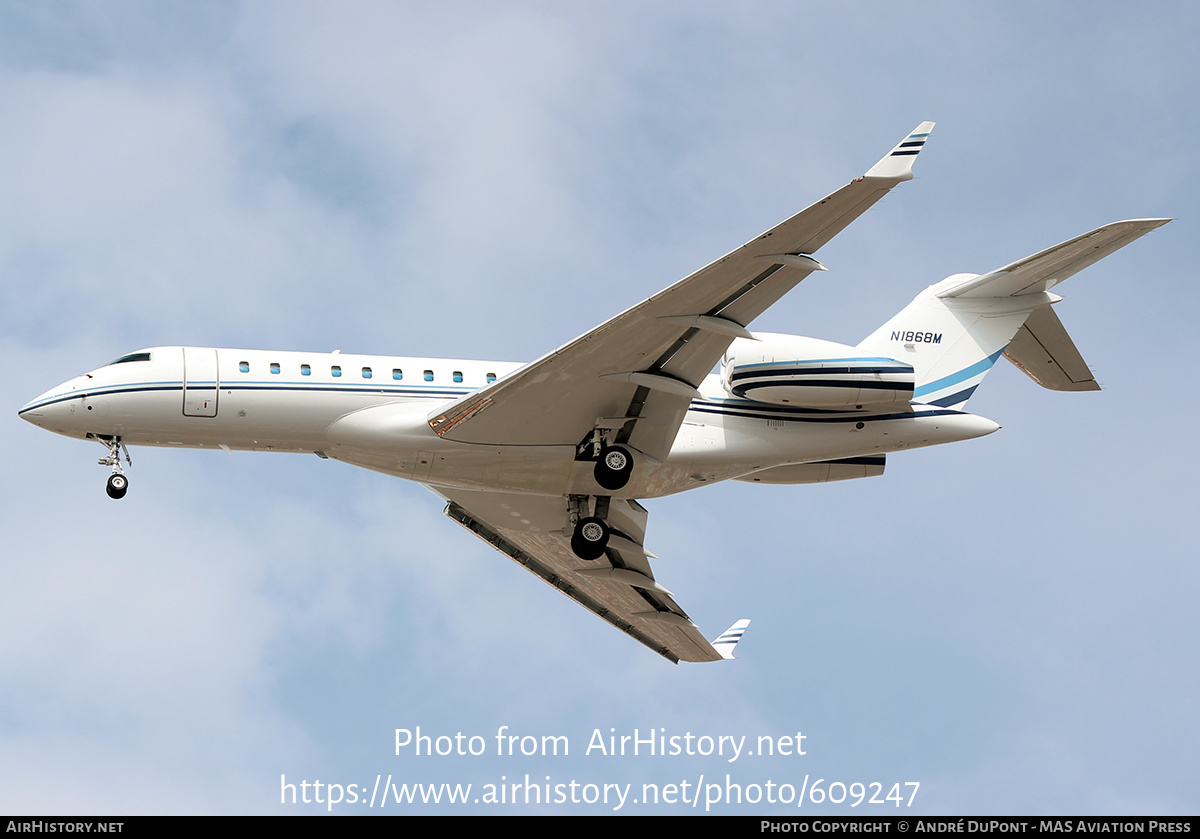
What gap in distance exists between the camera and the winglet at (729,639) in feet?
87.5

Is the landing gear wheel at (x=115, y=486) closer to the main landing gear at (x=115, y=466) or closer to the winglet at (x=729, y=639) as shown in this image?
the main landing gear at (x=115, y=466)

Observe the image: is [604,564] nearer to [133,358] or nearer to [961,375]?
[961,375]

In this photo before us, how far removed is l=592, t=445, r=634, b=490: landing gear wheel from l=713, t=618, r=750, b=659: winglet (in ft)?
22.5

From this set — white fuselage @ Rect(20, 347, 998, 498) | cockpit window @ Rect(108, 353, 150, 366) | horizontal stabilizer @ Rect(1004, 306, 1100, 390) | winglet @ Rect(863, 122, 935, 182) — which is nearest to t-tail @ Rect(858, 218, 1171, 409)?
horizontal stabilizer @ Rect(1004, 306, 1100, 390)

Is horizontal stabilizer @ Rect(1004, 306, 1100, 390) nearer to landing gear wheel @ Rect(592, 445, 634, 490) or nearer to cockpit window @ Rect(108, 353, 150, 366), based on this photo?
landing gear wheel @ Rect(592, 445, 634, 490)

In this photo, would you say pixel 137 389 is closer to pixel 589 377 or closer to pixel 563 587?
pixel 589 377

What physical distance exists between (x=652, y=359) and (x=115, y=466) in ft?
27.4

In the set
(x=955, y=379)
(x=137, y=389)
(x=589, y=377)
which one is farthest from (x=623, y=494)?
(x=137, y=389)

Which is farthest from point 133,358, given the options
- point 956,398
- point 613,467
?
point 956,398

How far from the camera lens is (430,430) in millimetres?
20406

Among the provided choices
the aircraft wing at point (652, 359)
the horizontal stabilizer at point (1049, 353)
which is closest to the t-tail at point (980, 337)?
the horizontal stabilizer at point (1049, 353)

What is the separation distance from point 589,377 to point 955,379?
6724 millimetres

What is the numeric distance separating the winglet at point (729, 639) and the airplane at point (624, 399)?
4.90 m

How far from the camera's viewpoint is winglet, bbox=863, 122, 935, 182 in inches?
653
